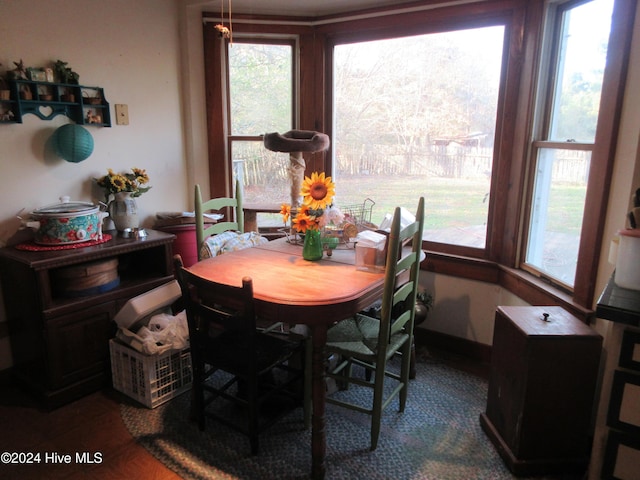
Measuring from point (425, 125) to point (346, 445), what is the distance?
78.9 inches

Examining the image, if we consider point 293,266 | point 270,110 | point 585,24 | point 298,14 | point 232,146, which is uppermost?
point 298,14

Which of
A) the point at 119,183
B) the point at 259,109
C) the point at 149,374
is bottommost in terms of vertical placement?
the point at 149,374

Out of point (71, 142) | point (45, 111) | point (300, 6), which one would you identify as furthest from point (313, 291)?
point (300, 6)

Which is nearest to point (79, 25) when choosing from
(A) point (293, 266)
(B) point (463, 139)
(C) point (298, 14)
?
(C) point (298, 14)

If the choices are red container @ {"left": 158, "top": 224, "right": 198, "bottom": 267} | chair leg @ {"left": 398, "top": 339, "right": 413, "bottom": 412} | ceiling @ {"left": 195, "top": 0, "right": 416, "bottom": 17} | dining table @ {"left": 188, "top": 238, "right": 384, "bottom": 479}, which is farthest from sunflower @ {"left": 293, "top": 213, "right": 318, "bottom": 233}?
ceiling @ {"left": 195, "top": 0, "right": 416, "bottom": 17}

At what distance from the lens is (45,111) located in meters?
2.32

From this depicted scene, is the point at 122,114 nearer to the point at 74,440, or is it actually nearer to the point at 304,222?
the point at 304,222

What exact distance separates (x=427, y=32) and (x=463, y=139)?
2.33ft

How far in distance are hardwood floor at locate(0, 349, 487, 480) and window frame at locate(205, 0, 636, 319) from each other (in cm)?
167

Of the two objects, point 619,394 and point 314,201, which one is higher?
point 314,201

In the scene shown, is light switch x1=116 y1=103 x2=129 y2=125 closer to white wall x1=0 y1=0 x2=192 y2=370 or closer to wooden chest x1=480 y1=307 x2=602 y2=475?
white wall x1=0 y1=0 x2=192 y2=370

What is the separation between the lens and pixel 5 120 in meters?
2.16

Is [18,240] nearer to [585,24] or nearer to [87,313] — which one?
[87,313]

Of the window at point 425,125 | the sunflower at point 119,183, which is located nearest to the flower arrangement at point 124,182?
the sunflower at point 119,183
